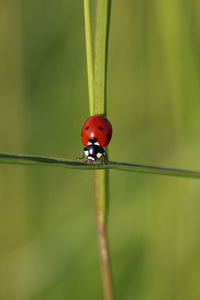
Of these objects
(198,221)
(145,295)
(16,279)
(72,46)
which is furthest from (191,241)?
(72,46)

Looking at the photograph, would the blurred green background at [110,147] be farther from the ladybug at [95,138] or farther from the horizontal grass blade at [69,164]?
the horizontal grass blade at [69,164]

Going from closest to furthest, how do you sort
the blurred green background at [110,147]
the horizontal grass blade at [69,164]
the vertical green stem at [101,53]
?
the horizontal grass blade at [69,164], the vertical green stem at [101,53], the blurred green background at [110,147]

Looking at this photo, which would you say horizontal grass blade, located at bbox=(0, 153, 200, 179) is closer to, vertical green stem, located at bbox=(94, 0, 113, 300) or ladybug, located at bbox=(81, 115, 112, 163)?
vertical green stem, located at bbox=(94, 0, 113, 300)

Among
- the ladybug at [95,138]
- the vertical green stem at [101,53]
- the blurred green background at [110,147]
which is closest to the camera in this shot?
the vertical green stem at [101,53]

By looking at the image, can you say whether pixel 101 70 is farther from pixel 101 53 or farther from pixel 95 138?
pixel 95 138

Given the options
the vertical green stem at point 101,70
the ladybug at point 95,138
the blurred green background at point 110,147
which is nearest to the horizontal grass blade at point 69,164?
the vertical green stem at point 101,70

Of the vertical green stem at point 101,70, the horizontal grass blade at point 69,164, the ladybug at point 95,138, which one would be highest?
the ladybug at point 95,138

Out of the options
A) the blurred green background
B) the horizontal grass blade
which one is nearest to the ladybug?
the blurred green background

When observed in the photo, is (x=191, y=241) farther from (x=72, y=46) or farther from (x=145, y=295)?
(x=72, y=46)

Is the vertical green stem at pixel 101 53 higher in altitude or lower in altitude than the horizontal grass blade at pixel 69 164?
higher
